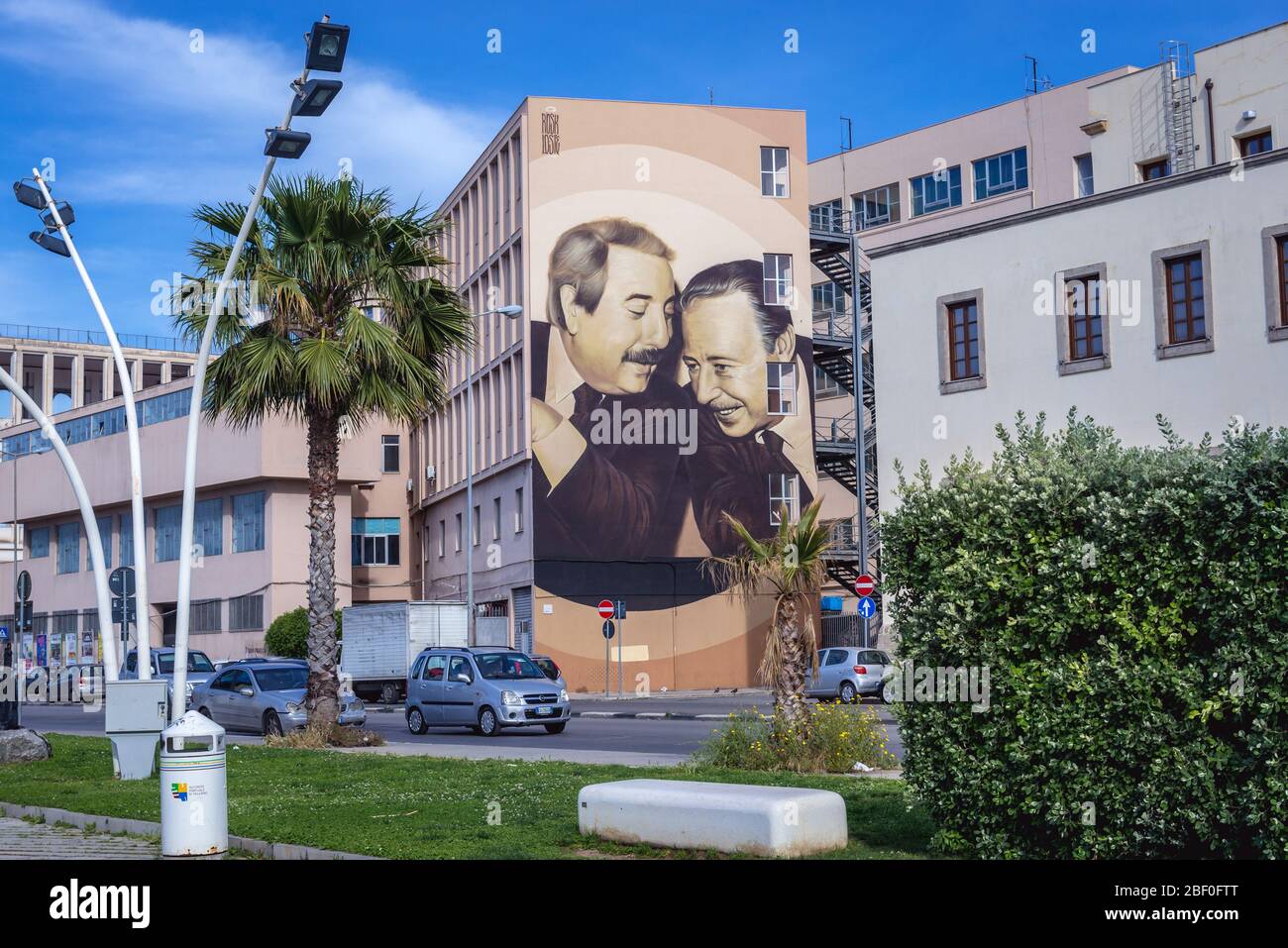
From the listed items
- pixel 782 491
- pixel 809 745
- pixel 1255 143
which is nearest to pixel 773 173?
pixel 782 491

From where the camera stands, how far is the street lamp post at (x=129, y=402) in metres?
18.7

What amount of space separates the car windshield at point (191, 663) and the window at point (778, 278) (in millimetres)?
24390

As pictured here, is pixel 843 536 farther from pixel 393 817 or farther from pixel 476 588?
pixel 393 817

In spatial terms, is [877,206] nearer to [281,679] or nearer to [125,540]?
[125,540]

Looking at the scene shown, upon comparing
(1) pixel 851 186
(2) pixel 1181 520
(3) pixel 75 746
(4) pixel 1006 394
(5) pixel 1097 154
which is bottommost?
(3) pixel 75 746

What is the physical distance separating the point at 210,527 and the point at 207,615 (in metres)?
4.04

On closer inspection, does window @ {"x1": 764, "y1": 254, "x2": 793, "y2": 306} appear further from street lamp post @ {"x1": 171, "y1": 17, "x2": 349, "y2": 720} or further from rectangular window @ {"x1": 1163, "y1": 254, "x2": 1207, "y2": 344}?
street lamp post @ {"x1": 171, "y1": 17, "x2": 349, "y2": 720}

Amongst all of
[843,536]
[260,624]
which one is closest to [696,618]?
[843,536]

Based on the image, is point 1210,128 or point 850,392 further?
point 850,392

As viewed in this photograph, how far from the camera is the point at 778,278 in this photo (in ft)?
178

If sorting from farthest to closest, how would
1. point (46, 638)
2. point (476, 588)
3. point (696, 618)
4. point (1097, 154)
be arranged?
1. point (46, 638)
2. point (476, 588)
3. point (696, 618)
4. point (1097, 154)

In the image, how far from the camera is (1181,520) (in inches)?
333

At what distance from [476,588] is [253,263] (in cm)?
3464
